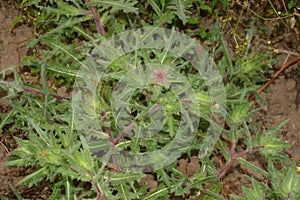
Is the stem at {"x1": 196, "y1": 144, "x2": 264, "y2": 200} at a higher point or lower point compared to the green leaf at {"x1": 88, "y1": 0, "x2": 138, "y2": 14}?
lower

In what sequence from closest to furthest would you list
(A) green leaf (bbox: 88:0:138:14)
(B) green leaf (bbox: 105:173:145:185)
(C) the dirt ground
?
(B) green leaf (bbox: 105:173:145:185) < (A) green leaf (bbox: 88:0:138:14) < (C) the dirt ground

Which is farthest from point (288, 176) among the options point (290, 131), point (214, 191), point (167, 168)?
point (290, 131)

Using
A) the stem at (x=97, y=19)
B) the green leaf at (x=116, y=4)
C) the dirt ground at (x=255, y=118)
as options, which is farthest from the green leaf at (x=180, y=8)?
the dirt ground at (x=255, y=118)

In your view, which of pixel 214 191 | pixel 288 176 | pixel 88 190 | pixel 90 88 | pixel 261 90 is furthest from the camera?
pixel 261 90

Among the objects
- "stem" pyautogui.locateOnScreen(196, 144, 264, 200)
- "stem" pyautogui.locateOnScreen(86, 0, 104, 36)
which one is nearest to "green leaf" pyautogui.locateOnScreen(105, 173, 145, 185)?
"stem" pyautogui.locateOnScreen(196, 144, 264, 200)

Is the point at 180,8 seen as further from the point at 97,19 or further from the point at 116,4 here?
the point at 97,19

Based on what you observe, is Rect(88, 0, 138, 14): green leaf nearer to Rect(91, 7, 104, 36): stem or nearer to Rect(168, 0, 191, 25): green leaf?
Rect(91, 7, 104, 36): stem

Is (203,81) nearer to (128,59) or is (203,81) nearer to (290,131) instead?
(128,59)

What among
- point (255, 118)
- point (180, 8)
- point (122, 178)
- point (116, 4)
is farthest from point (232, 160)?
point (116, 4)
